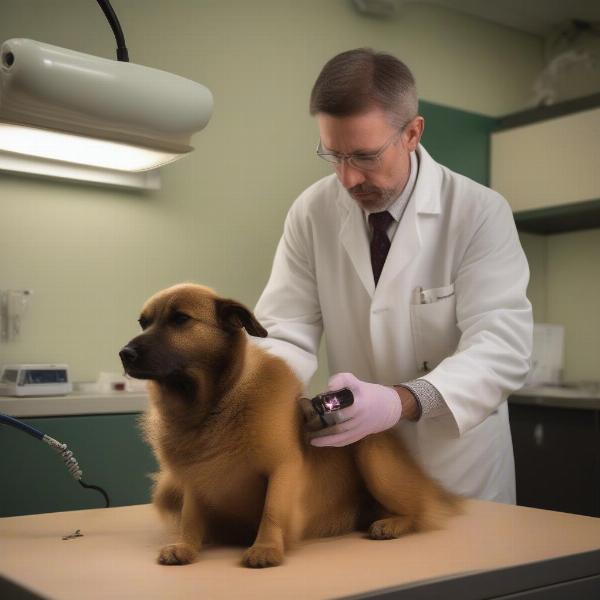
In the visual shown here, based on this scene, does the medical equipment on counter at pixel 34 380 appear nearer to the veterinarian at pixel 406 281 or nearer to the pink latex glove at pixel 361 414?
the veterinarian at pixel 406 281

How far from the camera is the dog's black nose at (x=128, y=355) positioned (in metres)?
1.00

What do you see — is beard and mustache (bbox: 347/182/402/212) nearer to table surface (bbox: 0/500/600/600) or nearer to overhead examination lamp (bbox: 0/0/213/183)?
overhead examination lamp (bbox: 0/0/213/183)

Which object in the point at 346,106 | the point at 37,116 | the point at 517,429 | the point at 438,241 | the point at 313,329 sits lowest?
the point at 517,429

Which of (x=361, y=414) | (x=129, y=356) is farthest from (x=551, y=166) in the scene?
(x=129, y=356)

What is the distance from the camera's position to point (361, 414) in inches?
48.0

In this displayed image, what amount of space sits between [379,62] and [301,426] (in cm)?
87

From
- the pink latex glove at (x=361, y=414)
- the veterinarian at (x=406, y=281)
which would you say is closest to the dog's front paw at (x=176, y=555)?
the pink latex glove at (x=361, y=414)

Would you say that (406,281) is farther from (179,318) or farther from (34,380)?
(34,380)

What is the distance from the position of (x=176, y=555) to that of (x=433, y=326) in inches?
38.1

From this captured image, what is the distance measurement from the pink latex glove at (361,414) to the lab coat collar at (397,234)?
1.68 ft

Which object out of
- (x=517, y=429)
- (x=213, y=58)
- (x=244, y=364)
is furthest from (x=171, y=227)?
(x=244, y=364)

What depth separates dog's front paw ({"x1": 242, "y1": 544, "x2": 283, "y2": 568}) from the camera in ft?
3.27

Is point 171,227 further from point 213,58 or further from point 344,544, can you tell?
point 344,544

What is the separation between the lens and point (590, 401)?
9.89 ft
